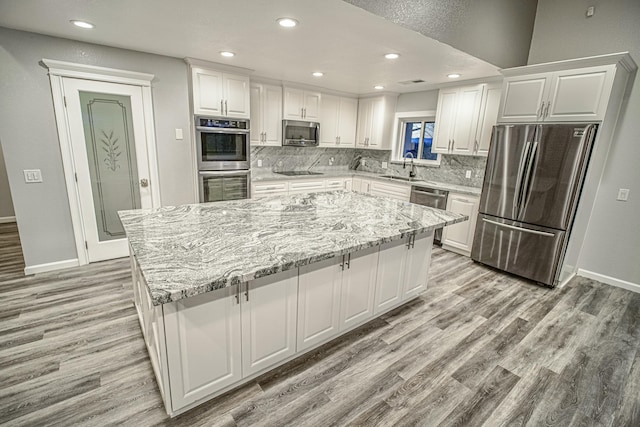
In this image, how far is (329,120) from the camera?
5.39m

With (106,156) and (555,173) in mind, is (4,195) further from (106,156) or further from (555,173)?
(555,173)

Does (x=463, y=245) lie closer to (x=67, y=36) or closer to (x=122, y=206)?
(x=122, y=206)

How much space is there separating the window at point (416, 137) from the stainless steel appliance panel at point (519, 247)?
1673 millimetres

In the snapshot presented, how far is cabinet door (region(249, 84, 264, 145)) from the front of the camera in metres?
4.49

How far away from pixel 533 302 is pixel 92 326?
4.14 m

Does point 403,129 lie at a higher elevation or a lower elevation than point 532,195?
higher

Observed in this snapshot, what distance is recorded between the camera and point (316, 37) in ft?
8.48

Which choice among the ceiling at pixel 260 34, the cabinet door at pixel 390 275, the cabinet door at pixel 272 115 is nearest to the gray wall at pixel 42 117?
the ceiling at pixel 260 34

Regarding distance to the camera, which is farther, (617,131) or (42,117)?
(617,131)

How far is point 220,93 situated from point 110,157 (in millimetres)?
1550

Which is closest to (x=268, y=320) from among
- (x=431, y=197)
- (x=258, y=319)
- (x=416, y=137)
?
(x=258, y=319)

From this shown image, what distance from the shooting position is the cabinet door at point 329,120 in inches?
208

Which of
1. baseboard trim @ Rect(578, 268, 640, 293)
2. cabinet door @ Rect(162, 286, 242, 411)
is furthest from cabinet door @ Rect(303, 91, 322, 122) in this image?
baseboard trim @ Rect(578, 268, 640, 293)

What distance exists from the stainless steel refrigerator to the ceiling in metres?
1.05
